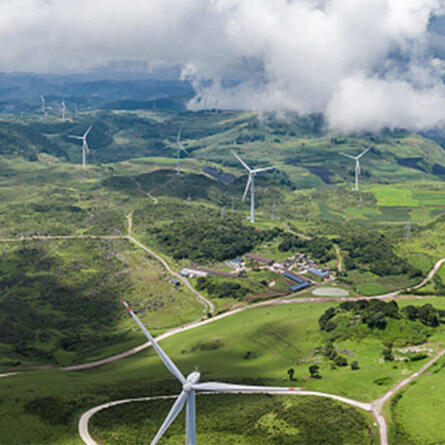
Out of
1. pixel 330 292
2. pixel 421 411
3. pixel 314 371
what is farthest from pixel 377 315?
pixel 330 292

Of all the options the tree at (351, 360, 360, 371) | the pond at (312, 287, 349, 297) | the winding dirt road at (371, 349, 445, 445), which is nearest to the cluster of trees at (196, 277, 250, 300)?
the pond at (312, 287, 349, 297)

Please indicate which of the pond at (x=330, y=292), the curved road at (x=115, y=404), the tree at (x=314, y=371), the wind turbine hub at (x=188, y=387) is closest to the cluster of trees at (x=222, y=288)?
the pond at (x=330, y=292)

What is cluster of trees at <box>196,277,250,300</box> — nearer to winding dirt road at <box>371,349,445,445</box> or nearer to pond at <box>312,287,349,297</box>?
pond at <box>312,287,349,297</box>

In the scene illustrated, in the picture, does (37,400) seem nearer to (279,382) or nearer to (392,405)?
(279,382)

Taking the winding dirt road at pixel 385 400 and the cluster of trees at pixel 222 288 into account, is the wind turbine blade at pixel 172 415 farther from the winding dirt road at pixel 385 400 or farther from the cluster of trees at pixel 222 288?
the cluster of trees at pixel 222 288

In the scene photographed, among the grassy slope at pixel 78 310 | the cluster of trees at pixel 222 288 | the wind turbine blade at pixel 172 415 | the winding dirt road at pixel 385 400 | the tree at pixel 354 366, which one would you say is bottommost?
the grassy slope at pixel 78 310

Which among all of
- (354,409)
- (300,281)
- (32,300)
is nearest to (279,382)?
(354,409)

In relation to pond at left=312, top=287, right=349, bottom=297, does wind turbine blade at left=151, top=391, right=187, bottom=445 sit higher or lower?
higher
